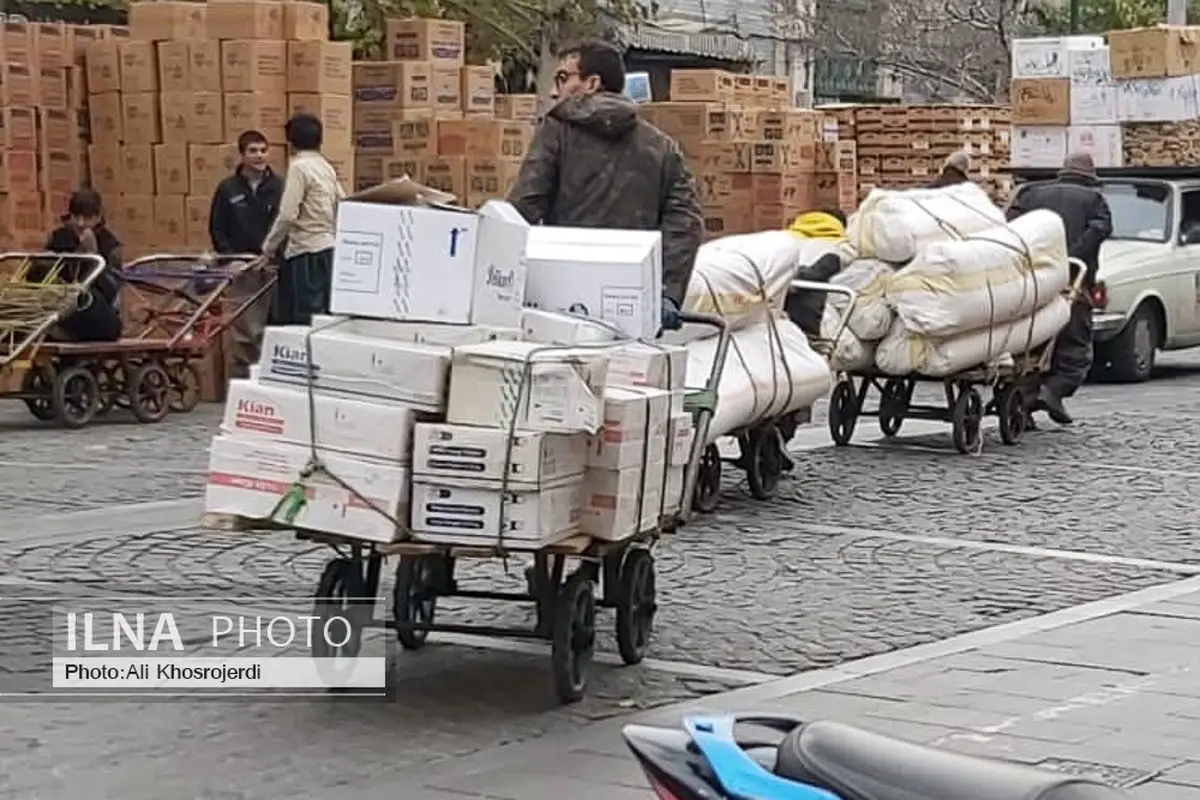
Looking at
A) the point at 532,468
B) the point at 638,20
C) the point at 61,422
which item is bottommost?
the point at 61,422

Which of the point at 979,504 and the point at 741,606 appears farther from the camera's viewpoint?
the point at 979,504

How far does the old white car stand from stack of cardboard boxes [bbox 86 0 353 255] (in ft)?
22.5

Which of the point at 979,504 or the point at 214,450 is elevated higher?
the point at 214,450

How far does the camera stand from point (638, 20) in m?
27.3

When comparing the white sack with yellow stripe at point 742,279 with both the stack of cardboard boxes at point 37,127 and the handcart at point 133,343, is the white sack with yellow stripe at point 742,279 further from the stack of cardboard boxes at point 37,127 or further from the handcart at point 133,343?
the stack of cardboard boxes at point 37,127

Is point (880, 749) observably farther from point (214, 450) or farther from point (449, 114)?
point (449, 114)

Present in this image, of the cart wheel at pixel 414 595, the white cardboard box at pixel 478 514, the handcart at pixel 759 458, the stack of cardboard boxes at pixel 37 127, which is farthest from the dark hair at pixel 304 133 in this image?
the white cardboard box at pixel 478 514

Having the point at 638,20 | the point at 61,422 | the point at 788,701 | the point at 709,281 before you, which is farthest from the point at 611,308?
the point at 638,20

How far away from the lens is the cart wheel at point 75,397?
14828 millimetres

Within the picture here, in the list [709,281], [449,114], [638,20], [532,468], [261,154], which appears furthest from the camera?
[638,20]

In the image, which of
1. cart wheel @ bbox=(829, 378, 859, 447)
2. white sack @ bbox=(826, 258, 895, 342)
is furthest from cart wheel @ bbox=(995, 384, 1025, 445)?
white sack @ bbox=(826, 258, 895, 342)

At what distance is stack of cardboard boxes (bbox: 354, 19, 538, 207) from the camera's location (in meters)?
18.7

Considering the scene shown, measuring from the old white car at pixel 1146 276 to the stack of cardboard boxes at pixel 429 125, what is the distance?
5.30m

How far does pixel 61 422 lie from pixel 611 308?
8.14m
